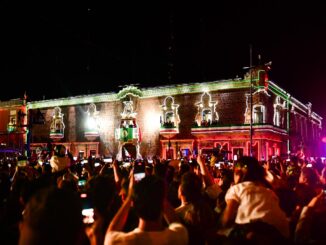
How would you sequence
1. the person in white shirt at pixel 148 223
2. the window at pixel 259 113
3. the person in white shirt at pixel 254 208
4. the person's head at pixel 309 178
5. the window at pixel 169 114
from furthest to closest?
the window at pixel 169 114 < the window at pixel 259 113 < the person's head at pixel 309 178 < the person in white shirt at pixel 254 208 < the person in white shirt at pixel 148 223

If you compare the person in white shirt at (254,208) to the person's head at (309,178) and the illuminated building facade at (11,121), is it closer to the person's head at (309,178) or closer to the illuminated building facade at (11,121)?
the person's head at (309,178)

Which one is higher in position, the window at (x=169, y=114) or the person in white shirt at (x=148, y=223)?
the window at (x=169, y=114)

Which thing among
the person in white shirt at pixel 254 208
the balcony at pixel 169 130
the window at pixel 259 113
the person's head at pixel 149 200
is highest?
the window at pixel 259 113

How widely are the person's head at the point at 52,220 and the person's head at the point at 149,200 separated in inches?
35.4

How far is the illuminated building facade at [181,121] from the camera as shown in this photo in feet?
112

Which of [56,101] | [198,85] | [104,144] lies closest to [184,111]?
[198,85]

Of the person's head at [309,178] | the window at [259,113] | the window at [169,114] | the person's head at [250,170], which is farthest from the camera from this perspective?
the window at [169,114]

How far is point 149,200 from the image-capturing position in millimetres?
2846

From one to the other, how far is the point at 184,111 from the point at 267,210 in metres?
34.4

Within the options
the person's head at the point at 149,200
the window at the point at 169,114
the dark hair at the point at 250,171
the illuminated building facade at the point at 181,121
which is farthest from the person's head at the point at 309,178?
the window at the point at 169,114

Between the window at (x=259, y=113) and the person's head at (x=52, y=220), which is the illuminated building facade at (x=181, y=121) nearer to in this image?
the window at (x=259, y=113)

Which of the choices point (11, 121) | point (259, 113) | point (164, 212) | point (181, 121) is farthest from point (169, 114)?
point (164, 212)

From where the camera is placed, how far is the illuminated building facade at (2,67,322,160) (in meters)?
34.1

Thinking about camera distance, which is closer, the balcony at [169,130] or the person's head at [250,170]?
the person's head at [250,170]
